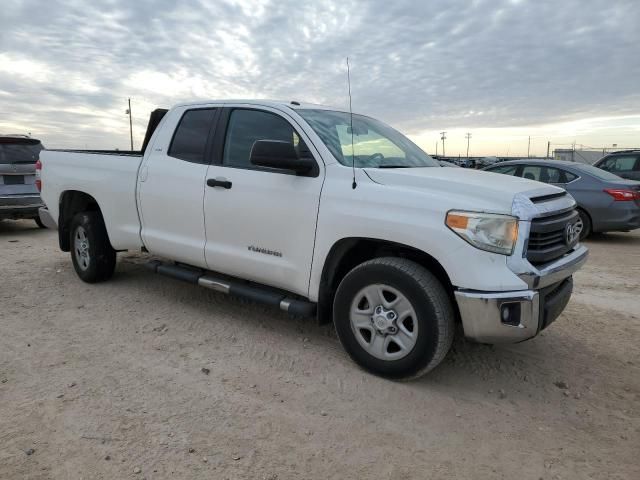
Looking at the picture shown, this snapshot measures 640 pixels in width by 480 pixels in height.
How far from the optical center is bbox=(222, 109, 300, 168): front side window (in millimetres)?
4020

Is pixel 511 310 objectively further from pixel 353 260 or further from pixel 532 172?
pixel 532 172

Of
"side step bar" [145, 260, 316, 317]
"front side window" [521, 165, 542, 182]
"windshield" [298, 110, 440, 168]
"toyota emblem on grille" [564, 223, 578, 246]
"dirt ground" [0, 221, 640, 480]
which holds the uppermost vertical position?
"windshield" [298, 110, 440, 168]

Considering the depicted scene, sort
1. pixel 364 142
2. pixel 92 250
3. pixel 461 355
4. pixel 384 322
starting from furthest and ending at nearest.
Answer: pixel 92 250, pixel 364 142, pixel 461 355, pixel 384 322

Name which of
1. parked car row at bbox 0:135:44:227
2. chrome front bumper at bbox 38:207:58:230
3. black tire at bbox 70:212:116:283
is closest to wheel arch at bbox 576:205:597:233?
black tire at bbox 70:212:116:283

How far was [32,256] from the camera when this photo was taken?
7125 millimetres

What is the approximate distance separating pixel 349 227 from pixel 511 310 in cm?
115

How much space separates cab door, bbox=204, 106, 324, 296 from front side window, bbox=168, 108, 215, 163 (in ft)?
0.61

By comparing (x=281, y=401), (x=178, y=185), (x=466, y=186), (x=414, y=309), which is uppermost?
(x=466, y=186)

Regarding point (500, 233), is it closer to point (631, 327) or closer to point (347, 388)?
point (347, 388)

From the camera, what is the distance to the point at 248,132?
4.20 m

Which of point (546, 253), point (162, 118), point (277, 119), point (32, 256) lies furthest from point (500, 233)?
point (32, 256)

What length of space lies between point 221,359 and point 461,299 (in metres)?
1.83

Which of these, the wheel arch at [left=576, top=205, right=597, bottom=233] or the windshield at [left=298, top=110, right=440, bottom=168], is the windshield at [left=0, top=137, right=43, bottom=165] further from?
the wheel arch at [left=576, top=205, right=597, bottom=233]

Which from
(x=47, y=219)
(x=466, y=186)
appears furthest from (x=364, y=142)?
(x=47, y=219)
